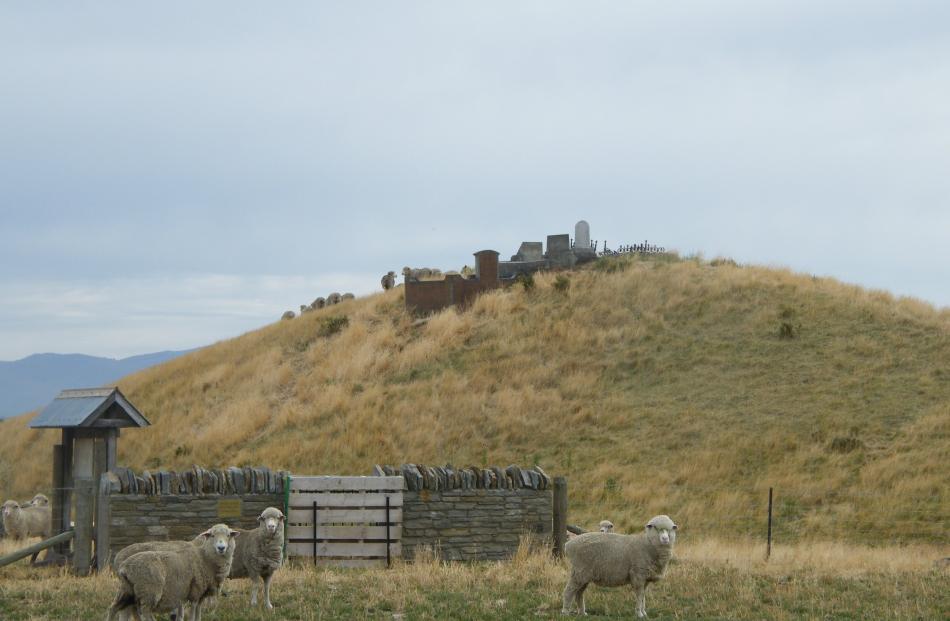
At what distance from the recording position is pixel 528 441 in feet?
111

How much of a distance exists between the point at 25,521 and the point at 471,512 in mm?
9663

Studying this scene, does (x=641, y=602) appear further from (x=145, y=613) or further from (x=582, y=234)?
(x=582, y=234)

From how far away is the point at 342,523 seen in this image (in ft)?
60.5

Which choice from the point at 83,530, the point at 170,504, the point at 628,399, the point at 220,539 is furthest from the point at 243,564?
the point at 628,399

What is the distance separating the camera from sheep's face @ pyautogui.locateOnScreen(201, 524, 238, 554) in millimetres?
12508

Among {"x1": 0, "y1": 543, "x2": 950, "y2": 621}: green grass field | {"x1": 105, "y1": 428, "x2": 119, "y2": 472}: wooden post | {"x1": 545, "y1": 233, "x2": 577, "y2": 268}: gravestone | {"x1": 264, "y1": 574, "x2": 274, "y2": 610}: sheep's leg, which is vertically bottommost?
{"x1": 0, "y1": 543, "x2": 950, "y2": 621}: green grass field

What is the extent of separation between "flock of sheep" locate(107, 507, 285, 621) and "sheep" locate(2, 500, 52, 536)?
28.1 ft

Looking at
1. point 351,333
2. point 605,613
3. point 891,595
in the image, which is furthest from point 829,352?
point 605,613

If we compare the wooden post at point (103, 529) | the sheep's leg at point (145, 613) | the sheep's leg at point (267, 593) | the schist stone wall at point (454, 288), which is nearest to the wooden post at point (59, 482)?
the wooden post at point (103, 529)

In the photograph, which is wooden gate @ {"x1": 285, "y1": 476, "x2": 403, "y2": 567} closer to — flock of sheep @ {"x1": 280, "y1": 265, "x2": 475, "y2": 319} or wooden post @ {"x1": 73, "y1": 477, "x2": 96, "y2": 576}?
wooden post @ {"x1": 73, "y1": 477, "x2": 96, "y2": 576}

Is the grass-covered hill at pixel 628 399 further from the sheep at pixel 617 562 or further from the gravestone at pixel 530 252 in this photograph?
the sheep at pixel 617 562

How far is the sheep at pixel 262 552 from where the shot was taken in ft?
46.6

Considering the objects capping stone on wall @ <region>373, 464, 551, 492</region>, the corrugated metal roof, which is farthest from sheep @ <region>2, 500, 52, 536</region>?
capping stone on wall @ <region>373, 464, 551, 492</region>

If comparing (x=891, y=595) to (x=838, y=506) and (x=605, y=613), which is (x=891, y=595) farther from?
(x=838, y=506)
